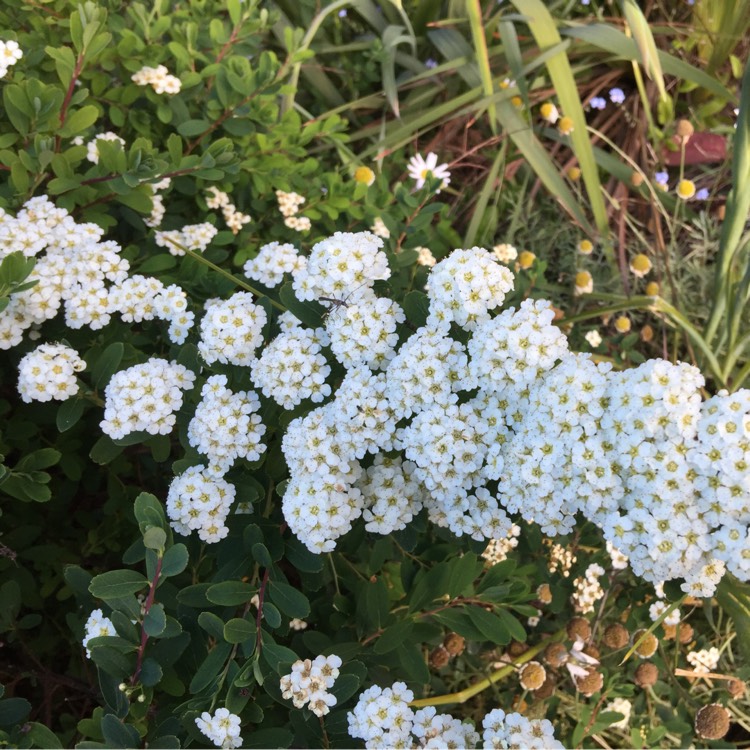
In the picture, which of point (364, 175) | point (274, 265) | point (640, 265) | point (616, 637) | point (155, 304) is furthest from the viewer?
point (640, 265)

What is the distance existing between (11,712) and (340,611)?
609 mm

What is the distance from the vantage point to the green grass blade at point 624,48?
2420 millimetres

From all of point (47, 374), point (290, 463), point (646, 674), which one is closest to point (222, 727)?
point (290, 463)

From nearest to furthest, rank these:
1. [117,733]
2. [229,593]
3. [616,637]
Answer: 1. [117,733]
2. [229,593]
3. [616,637]

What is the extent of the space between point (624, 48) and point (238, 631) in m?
2.22

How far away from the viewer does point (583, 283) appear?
2.42m

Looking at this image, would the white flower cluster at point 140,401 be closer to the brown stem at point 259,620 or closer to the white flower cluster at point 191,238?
the brown stem at point 259,620

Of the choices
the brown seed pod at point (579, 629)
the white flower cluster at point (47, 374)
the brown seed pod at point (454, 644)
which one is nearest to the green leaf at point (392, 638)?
the brown seed pod at point (454, 644)

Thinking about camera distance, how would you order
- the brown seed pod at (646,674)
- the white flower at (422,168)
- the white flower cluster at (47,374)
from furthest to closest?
the white flower at (422,168)
the brown seed pod at (646,674)
the white flower cluster at (47,374)

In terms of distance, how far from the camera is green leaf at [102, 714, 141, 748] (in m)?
1.07

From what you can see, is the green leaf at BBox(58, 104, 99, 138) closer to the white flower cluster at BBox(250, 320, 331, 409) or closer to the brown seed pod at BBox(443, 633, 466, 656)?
the white flower cluster at BBox(250, 320, 331, 409)

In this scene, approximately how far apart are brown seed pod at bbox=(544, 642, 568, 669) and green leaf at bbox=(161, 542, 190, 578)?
1039 mm

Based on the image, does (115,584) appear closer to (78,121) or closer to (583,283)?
(78,121)

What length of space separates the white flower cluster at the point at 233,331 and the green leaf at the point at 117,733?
58 cm
